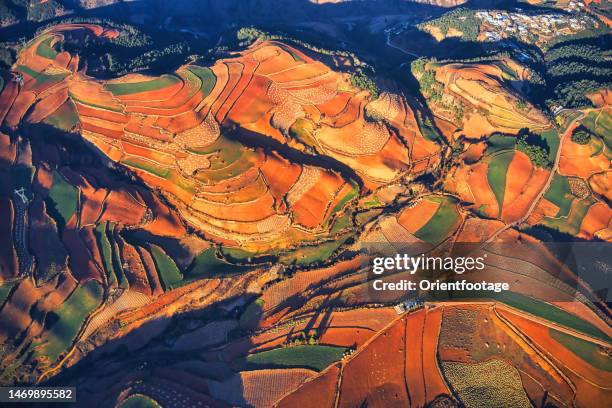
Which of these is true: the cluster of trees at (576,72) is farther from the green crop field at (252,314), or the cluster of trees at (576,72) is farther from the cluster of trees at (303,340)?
the green crop field at (252,314)

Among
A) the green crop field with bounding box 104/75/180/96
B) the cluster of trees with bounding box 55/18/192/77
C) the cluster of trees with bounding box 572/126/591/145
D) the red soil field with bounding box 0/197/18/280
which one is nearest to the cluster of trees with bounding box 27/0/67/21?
the cluster of trees with bounding box 55/18/192/77

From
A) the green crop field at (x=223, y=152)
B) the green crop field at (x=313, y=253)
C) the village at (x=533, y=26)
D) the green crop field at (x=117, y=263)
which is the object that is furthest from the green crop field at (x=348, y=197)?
the village at (x=533, y=26)

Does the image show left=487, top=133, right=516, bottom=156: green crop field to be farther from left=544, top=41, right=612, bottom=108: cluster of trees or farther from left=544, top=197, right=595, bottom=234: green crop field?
left=544, top=41, right=612, bottom=108: cluster of trees

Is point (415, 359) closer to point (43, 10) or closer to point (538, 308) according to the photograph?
point (538, 308)

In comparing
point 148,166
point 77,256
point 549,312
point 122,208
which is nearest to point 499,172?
point 549,312

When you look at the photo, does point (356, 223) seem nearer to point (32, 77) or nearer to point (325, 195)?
point (325, 195)

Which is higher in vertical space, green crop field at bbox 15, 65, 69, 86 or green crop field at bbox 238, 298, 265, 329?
Answer: green crop field at bbox 15, 65, 69, 86

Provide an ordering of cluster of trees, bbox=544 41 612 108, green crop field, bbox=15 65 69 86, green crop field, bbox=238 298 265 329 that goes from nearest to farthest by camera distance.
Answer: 1. green crop field, bbox=238 298 265 329
2. cluster of trees, bbox=544 41 612 108
3. green crop field, bbox=15 65 69 86
